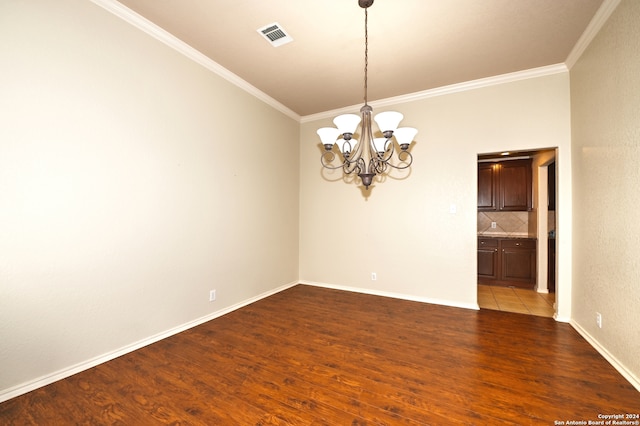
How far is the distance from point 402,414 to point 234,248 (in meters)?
2.56

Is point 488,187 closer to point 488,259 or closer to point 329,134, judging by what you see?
point 488,259

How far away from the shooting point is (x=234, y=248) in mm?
3389

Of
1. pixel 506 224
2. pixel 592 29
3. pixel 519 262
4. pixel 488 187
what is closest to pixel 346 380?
pixel 592 29

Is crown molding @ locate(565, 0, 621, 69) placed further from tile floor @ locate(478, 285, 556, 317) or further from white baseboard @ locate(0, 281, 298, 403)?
white baseboard @ locate(0, 281, 298, 403)

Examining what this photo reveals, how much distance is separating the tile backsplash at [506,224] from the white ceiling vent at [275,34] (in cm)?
501

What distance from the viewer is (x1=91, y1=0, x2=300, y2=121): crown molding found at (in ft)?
7.23

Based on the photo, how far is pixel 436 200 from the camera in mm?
3693

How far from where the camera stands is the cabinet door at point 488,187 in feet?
16.8

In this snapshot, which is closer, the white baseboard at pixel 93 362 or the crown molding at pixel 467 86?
the white baseboard at pixel 93 362

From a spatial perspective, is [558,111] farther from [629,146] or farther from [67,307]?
[67,307]

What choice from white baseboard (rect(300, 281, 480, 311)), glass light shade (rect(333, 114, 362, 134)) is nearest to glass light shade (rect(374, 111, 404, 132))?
glass light shade (rect(333, 114, 362, 134))

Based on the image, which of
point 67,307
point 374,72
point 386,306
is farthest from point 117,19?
point 386,306

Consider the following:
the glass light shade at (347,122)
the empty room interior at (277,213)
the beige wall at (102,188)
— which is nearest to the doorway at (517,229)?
the empty room interior at (277,213)

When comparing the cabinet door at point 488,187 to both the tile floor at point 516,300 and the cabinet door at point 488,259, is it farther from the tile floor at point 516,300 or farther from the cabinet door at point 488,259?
the tile floor at point 516,300
